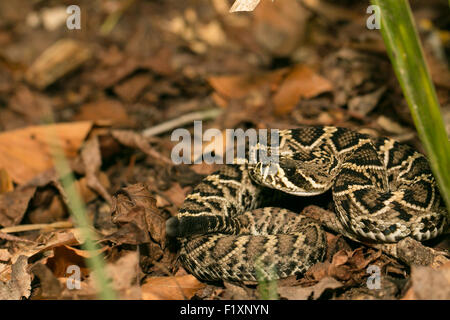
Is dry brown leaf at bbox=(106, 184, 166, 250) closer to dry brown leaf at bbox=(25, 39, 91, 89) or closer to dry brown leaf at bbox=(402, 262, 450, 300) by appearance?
dry brown leaf at bbox=(402, 262, 450, 300)

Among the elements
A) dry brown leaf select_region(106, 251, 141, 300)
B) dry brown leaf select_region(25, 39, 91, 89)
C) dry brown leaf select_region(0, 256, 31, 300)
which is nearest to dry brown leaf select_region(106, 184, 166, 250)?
dry brown leaf select_region(106, 251, 141, 300)

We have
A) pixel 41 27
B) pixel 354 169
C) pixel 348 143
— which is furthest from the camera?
pixel 41 27

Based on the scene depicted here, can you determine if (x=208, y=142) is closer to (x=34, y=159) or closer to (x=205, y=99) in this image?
(x=205, y=99)

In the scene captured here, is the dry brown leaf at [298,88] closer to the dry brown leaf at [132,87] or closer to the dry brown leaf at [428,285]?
the dry brown leaf at [132,87]

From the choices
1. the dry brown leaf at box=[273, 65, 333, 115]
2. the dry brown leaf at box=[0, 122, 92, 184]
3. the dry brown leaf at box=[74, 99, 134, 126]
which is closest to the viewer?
the dry brown leaf at box=[0, 122, 92, 184]

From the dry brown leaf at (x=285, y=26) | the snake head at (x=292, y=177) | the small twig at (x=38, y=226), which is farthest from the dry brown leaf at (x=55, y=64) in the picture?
the snake head at (x=292, y=177)

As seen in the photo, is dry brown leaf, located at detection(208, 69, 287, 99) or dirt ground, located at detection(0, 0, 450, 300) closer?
dirt ground, located at detection(0, 0, 450, 300)
